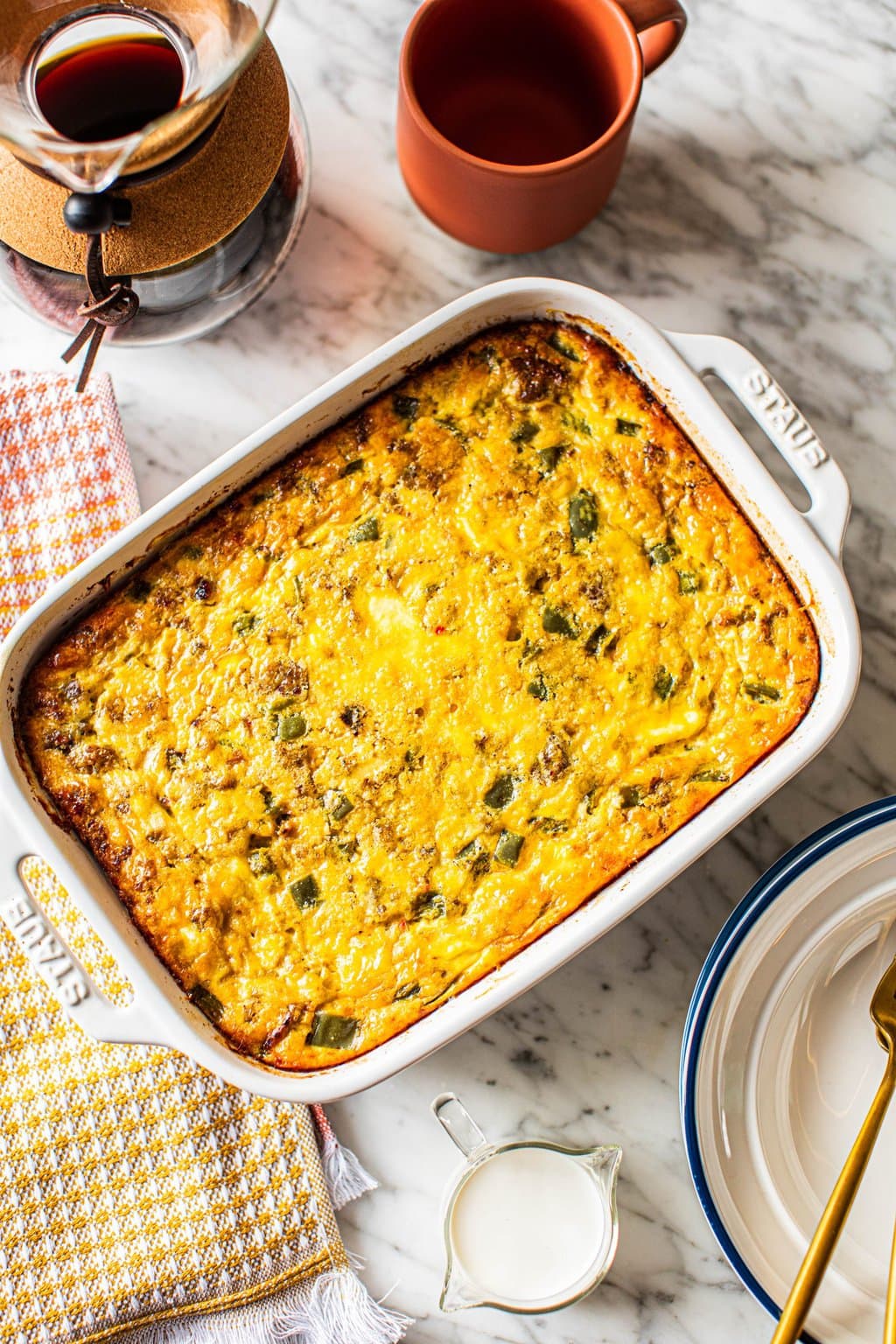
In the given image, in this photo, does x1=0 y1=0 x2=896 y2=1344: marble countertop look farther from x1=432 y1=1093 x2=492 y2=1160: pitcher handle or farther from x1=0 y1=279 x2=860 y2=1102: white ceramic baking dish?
x1=0 y1=279 x2=860 y2=1102: white ceramic baking dish

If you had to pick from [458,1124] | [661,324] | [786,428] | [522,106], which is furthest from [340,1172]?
[522,106]

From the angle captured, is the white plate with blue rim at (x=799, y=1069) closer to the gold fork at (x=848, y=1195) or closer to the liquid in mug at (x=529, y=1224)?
the gold fork at (x=848, y=1195)

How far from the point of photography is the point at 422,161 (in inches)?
65.4

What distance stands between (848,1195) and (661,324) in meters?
1.33

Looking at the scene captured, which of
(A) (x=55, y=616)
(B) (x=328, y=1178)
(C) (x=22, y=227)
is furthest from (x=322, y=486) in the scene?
(B) (x=328, y=1178)

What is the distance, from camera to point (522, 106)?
5.95 feet

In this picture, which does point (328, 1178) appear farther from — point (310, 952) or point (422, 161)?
point (422, 161)

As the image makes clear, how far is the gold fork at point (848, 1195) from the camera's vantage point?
154 cm

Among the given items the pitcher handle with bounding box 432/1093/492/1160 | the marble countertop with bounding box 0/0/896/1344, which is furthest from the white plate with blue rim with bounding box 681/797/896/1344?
the pitcher handle with bounding box 432/1093/492/1160

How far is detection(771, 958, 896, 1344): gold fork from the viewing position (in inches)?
60.5

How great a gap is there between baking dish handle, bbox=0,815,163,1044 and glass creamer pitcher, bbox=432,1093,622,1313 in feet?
1.66

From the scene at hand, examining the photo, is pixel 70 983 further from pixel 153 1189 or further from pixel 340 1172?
pixel 340 1172

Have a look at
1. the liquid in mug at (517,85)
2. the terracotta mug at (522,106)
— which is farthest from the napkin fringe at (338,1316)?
the liquid in mug at (517,85)

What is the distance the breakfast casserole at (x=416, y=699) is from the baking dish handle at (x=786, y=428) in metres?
0.10
